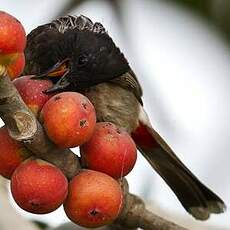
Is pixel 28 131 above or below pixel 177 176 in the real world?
above

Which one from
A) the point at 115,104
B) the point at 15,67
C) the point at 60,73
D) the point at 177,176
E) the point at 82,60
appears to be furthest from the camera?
the point at 177,176

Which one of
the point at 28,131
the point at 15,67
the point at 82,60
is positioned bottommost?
the point at 82,60

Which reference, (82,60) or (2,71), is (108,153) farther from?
(82,60)

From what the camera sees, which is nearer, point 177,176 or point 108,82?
point 108,82

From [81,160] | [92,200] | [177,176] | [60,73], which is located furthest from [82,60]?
[92,200]

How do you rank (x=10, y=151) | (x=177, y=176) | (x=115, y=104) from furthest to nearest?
(x=177, y=176) < (x=115, y=104) < (x=10, y=151)

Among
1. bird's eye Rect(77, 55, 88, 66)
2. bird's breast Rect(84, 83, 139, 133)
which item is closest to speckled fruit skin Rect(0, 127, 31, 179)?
bird's eye Rect(77, 55, 88, 66)
